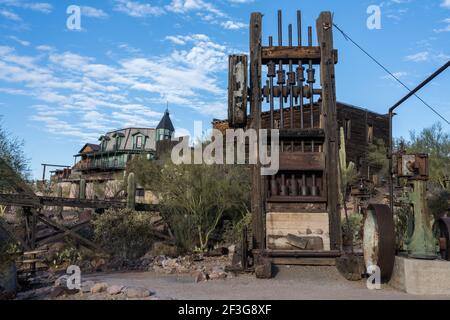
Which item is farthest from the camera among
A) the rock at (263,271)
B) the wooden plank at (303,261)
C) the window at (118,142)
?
the window at (118,142)

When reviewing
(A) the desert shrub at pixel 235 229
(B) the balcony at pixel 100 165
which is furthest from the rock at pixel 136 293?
(B) the balcony at pixel 100 165

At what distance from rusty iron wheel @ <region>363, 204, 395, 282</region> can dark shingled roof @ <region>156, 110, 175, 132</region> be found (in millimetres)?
51339

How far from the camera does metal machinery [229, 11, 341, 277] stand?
27.0 feet

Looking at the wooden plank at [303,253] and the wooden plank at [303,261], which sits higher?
the wooden plank at [303,253]

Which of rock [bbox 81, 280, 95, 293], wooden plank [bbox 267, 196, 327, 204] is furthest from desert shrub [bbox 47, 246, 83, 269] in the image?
wooden plank [bbox 267, 196, 327, 204]

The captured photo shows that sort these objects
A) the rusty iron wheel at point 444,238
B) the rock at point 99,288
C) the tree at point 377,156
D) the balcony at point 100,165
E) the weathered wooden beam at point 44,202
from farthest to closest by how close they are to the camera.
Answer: the balcony at point 100,165, the tree at point 377,156, the weathered wooden beam at point 44,202, the rusty iron wheel at point 444,238, the rock at point 99,288

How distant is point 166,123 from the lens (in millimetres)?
57062

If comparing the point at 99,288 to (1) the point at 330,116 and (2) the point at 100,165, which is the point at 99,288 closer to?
(1) the point at 330,116

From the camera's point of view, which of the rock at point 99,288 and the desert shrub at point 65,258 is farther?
the desert shrub at point 65,258

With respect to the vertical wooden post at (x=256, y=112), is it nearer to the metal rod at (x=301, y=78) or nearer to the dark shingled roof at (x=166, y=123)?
the metal rod at (x=301, y=78)

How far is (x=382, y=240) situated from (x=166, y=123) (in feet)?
173

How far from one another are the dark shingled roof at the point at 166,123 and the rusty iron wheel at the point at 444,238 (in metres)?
51.3

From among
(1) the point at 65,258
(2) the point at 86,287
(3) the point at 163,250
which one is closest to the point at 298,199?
(2) the point at 86,287

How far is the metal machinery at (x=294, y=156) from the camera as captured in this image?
823cm
